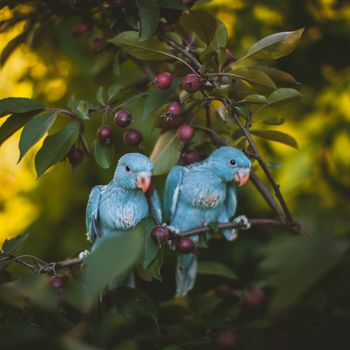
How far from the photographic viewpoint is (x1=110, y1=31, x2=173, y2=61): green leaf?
1.63 meters

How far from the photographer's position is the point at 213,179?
7.22 ft

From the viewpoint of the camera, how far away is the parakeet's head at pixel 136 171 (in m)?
1.74

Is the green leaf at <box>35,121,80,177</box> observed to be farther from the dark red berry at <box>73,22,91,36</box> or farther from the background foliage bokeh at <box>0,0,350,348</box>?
the background foliage bokeh at <box>0,0,350,348</box>

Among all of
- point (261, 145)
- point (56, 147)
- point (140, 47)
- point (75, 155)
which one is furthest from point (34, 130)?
point (261, 145)

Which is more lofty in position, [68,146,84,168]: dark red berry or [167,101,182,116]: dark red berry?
[167,101,182,116]: dark red berry

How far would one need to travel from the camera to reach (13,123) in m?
1.69

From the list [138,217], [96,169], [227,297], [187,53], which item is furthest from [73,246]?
[187,53]

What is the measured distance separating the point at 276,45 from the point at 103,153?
0.67 m

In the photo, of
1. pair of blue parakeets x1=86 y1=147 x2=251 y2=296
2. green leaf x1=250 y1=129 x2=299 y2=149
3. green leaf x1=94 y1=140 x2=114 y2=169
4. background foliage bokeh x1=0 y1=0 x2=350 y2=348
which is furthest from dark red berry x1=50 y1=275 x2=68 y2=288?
background foliage bokeh x1=0 y1=0 x2=350 y2=348

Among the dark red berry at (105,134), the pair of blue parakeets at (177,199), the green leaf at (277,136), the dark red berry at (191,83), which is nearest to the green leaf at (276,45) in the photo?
the dark red berry at (191,83)

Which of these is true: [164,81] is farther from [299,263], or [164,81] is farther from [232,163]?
[299,263]

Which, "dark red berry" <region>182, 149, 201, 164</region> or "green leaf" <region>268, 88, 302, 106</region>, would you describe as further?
"dark red berry" <region>182, 149, 201, 164</region>

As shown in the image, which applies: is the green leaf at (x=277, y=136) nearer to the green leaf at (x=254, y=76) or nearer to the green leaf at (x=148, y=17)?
the green leaf at (x=254, y=76)

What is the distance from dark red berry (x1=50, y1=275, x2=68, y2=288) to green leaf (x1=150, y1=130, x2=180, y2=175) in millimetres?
524
